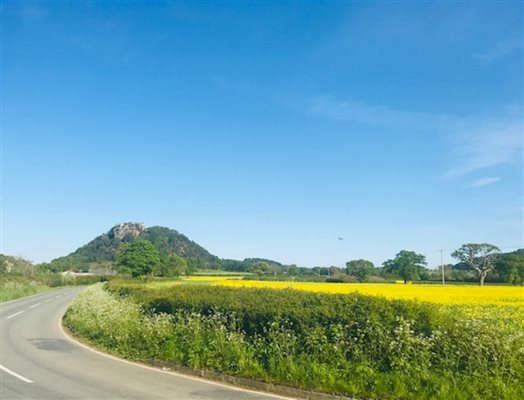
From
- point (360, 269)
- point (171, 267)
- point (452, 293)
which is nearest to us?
point (452, 293)

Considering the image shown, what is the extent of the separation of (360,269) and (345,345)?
70279 mm

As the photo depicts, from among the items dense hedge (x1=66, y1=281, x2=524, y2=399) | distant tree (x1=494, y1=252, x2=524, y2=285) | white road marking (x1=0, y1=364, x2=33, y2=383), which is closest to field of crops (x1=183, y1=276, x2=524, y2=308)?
dense hedge (x1=66, y1=281, x2=524, y2=399)

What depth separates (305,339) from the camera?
1069 cm

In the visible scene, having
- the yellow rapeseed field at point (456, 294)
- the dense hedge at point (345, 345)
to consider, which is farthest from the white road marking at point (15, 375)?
the yellow rapeseed field at point (456, 294)

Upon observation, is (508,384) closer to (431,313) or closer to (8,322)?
(431,313)

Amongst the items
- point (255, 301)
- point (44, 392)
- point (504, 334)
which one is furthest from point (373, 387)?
point (44, 392)

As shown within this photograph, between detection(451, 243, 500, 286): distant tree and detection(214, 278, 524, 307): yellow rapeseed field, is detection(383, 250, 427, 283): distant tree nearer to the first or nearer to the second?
detection(451, 243, 500, 286): distant tree

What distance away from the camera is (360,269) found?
256ft

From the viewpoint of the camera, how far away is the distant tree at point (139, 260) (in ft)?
272

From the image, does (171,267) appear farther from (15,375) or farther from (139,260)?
(15,375)

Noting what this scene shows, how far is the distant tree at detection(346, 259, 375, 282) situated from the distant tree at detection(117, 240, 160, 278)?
37.7 meters

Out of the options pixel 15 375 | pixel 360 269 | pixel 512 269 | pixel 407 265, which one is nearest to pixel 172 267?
pixel 360 269

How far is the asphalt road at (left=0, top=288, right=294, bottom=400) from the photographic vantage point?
9414mm

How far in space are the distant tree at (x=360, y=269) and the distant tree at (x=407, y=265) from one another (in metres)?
5.49
